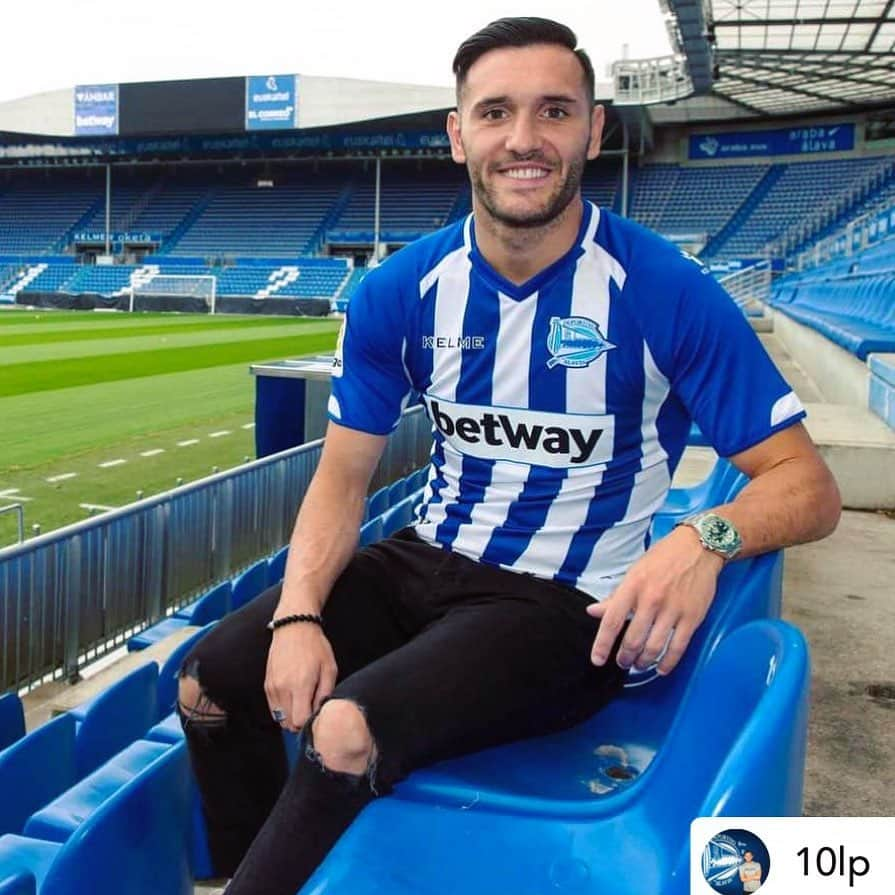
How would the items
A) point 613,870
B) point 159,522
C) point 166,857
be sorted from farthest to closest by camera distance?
point 159,522 < point 166,857 < point 613,870

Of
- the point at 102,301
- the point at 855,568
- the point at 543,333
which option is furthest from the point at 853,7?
the point at 102,301

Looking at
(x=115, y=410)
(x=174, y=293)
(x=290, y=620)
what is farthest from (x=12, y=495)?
(x=174, y=293)

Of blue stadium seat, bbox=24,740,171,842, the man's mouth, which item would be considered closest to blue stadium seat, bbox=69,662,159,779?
blue stadium seat, bbox=24,740,171,842

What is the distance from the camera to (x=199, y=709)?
1.66 m

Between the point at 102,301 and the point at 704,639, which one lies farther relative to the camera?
the point at 102,301

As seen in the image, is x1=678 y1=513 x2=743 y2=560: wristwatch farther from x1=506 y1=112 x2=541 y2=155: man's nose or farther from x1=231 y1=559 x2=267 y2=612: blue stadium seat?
x1=231 y1=559 x2=267 y2=612: blue stadium seat

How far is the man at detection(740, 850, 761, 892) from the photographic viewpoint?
926mm

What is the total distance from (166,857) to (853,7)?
65.9 ft

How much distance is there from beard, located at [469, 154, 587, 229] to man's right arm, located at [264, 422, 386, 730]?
1.56 feet

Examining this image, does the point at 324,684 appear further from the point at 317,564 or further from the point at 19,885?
the point at 19,885

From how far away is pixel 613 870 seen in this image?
1.21m

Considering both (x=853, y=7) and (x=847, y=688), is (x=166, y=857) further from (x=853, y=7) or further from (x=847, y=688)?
(x=853, y=7)

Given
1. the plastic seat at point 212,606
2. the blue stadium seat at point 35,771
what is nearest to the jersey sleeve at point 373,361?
the blue stadium seat at point 35,771

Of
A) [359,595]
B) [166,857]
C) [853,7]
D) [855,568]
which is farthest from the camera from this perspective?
[853,7]
